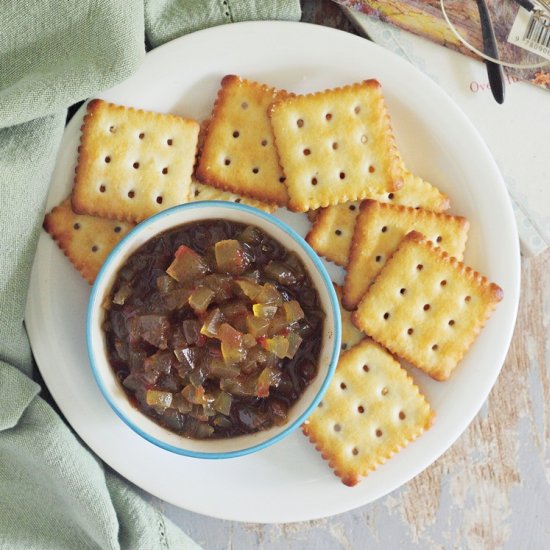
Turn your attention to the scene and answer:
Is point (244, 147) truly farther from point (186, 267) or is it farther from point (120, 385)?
point (120, 385)

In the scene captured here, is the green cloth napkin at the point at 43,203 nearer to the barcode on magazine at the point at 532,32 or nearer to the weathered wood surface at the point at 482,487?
the weathered wood surface at the point at 482,487

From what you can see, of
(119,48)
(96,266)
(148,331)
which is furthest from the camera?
(96,266)

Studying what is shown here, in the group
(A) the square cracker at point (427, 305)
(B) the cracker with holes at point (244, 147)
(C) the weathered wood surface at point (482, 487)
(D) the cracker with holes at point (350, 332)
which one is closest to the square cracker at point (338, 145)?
(B) the cracker with holes at point (244, 147)

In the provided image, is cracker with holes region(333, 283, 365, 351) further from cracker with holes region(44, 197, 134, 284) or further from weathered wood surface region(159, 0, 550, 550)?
cracker with holes region(44, 197, 134, 284)

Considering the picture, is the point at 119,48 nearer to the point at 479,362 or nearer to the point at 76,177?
the point at 76,177

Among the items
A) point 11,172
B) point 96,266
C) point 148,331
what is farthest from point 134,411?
point 11,172

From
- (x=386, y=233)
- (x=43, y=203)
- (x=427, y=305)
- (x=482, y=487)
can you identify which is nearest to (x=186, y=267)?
(x=43, y=203)
